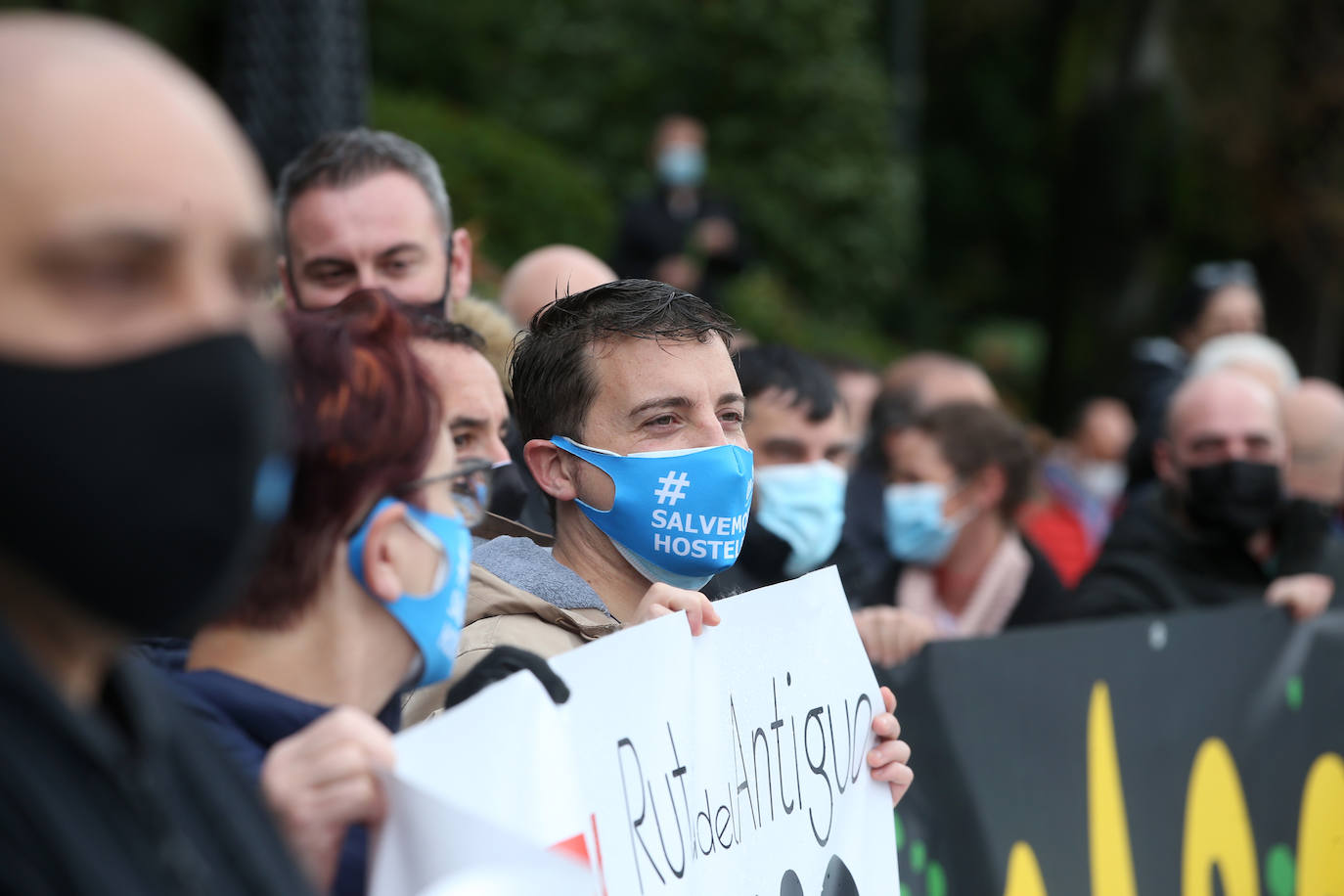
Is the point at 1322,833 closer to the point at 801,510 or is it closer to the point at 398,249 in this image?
the point at 801,510

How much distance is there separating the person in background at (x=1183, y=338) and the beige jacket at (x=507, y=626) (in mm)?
5005

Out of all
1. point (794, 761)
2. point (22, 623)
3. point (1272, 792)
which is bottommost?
point (1272, 792)

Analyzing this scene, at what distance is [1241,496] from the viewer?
17.6ft

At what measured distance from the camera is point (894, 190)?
63.4ft

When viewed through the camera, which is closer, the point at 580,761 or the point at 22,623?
the point at 22,623

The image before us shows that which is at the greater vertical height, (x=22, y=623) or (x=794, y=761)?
(x=22, y=623)

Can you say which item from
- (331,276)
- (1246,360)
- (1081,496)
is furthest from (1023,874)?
(1081,496)

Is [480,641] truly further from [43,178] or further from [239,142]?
[43,178]

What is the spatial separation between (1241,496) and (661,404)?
307 cm

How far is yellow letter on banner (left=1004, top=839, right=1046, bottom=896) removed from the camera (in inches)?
153

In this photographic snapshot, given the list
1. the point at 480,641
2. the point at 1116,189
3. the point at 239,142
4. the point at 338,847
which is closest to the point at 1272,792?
the point at 480,641

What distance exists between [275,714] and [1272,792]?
366 centimetres

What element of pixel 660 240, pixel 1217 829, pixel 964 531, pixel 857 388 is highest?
pixel 660 240

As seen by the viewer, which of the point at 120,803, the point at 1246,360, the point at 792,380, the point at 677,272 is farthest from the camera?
the point at 677,272
